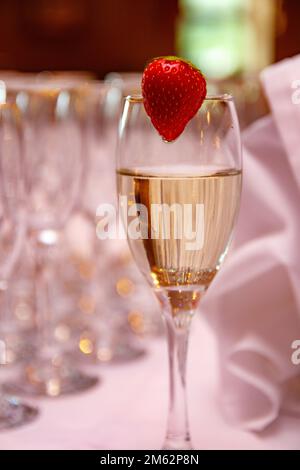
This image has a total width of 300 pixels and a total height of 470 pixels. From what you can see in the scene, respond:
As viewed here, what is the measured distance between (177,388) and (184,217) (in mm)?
152

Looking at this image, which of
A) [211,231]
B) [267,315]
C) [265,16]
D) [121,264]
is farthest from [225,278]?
[265,16]

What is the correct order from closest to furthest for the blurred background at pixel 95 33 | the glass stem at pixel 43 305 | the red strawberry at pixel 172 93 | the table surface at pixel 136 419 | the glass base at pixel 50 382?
the red strawberry at pixel 172 93, the table surface at pixel 136 419, the glass base at pixel 50 382, the glass stem at pixel 43 305, the blurred background at pixel 95 33

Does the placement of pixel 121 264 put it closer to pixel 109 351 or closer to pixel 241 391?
pixel 109 351

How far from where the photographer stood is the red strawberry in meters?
0.60

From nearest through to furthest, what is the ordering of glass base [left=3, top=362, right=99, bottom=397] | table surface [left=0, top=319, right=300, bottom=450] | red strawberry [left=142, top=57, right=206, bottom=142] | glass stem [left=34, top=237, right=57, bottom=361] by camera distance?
red strawberry [left=142, top=57, right=206, bottom=142] → table surface [left=0, top=319, right=300, bottom=450] → glass base [left=3, top=362, right=99, bottom=397] → glass stem [left=34, top=237, right=57, bottom=361]

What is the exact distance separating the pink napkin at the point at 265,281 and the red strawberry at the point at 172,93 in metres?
0.17

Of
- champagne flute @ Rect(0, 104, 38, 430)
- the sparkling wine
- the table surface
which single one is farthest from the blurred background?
the sparkling wine

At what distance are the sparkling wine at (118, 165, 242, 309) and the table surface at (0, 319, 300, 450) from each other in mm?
176

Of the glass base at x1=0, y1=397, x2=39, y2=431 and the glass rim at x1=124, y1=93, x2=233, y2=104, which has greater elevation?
the glass rim at x1=124, y1=93, x2=233, y2=104

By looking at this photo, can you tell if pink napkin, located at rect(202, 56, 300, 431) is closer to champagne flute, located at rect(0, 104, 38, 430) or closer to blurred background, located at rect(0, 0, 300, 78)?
champagne flute, located at rect(0, 104, 38, 430)

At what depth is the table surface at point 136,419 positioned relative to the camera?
746mm

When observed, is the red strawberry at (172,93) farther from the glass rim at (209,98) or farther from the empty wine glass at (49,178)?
the empty wine glass at (49,178)

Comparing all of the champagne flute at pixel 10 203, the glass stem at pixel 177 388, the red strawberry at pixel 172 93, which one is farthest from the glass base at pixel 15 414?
the red strawberry at pixel 172 93

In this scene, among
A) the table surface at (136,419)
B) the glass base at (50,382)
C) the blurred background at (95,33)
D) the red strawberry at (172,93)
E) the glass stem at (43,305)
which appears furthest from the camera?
the blurred background at (95,33)
